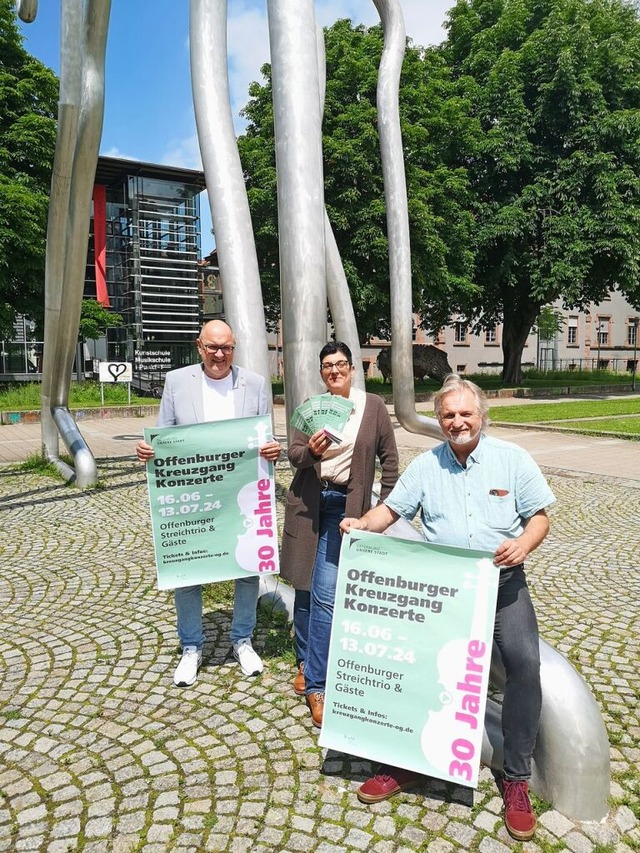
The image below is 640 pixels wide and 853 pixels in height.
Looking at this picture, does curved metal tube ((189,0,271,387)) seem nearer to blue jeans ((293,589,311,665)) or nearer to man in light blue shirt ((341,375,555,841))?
blue jeans ((293,589,311,665))

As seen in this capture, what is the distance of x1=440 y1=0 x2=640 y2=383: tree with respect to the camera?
82.2 ft

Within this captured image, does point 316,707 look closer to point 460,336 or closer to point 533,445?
point 533,445

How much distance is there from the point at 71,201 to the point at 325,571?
22.9 feet

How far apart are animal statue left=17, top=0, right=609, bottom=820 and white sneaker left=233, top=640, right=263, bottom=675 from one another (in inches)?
53.7

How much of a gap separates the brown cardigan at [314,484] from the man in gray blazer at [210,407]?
1.36ft

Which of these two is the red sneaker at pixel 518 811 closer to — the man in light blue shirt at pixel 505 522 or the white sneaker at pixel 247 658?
the man in light blue shirt at pixel 505 522

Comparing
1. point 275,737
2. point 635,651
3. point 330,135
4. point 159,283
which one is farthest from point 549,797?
point 159,283

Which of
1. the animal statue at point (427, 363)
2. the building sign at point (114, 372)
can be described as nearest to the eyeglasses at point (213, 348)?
the building sign at point (114, 372)

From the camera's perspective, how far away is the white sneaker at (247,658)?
3.84 metres

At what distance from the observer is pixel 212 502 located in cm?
371

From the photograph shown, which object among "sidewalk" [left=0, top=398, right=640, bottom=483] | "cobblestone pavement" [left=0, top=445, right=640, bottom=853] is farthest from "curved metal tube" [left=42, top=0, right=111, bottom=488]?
"cobblestone pavement" [left=0, top=445, right=640, bottom=853]

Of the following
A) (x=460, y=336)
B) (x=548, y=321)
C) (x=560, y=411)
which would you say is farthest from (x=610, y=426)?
(x=460, y=336)

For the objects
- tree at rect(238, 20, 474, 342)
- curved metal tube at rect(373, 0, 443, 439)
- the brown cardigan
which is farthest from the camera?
tree at rect(238, 20, 474, 342)

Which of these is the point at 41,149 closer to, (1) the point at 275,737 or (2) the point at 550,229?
(2) the point at 550,229
